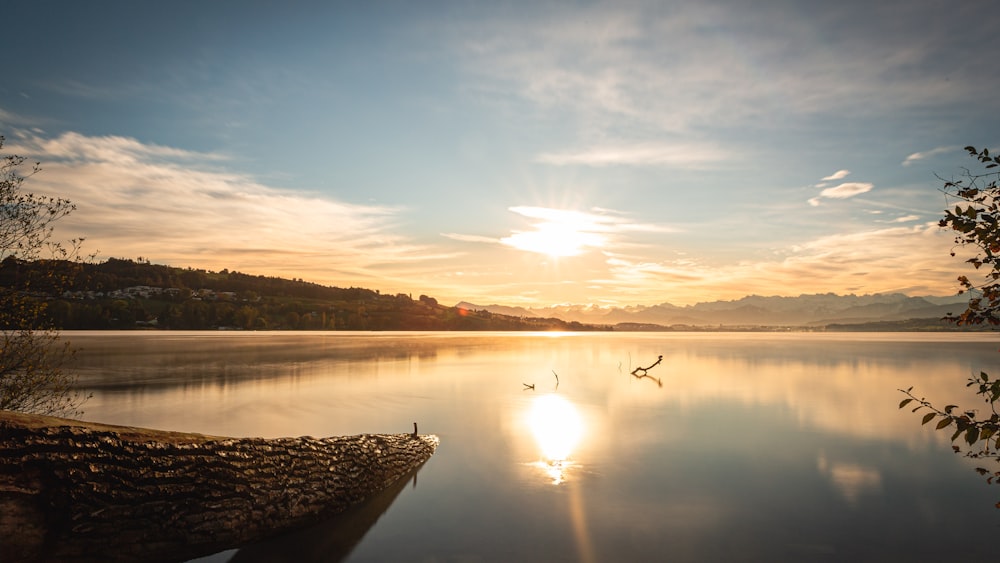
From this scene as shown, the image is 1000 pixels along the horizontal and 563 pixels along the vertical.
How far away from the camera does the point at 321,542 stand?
10.2 meters

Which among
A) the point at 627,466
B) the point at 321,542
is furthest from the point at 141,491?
the point at 627,466

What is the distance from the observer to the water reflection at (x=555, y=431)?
16656 mm

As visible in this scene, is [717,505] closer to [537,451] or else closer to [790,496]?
[790,496]

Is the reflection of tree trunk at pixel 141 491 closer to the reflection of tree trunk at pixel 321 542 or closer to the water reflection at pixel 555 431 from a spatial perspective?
the reflection of tree trunk at pixel 321 542

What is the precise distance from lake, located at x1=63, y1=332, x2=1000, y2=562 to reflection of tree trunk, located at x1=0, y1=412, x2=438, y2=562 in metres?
0.66

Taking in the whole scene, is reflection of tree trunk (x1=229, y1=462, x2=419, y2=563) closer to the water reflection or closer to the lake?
the lake

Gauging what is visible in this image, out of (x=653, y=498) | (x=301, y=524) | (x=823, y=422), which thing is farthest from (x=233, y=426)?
(x=823, y=422)

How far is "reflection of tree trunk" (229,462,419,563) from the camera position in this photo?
9.49m

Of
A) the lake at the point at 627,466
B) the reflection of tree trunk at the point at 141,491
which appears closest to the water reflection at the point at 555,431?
the lake at the point at 627,466

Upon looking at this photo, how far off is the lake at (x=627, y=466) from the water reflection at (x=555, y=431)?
0.14 m

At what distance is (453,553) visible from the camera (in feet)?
32.4

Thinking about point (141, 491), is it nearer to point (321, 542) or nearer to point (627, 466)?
point (321, 542)

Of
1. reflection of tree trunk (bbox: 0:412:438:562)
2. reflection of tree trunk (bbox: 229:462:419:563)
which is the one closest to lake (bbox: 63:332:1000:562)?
reflection of tree trunk (bbox: 229:462:419:563)

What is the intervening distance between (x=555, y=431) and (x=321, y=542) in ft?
45.5
